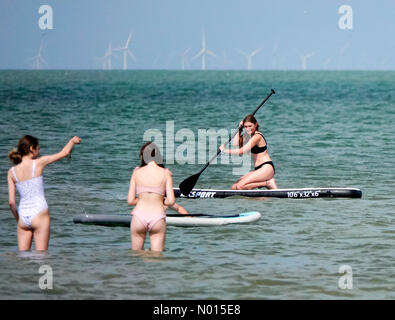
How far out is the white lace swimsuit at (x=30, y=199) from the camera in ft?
32.9

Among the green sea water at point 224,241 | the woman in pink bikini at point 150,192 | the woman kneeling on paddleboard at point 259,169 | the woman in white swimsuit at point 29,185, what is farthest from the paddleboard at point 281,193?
the woman in white swimsuit at point 29,185

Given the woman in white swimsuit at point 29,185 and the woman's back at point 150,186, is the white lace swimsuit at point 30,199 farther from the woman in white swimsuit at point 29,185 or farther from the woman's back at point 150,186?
the woman's back at point 150,186

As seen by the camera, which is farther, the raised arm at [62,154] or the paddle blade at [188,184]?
the paddle blade at [188,184]

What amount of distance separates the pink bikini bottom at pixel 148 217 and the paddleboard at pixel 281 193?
575 cm

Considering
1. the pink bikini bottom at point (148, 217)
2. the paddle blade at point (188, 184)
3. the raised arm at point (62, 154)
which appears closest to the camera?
the raised arm at point (62, 154)

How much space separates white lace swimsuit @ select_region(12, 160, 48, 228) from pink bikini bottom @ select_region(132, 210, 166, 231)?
114 centimetres

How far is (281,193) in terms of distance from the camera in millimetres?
16156

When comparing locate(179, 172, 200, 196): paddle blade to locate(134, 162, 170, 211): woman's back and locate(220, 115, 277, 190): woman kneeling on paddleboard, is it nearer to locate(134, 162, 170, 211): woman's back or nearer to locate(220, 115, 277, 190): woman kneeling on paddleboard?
locate(220, 115, 277, 190): woman kneeling on paddleboard

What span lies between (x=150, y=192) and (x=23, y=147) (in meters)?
1.61

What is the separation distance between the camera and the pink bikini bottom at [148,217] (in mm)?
10359

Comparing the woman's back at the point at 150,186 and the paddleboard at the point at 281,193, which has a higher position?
the paddleboard at the point at 281,193

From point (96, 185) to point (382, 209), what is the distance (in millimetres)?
6262

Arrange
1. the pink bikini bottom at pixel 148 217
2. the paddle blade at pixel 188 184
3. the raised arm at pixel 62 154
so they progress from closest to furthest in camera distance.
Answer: the raised arm at pixel 62 154 < the pink bikini bottom at pixel 148 217 < the paddle blade at pixel 188 184
